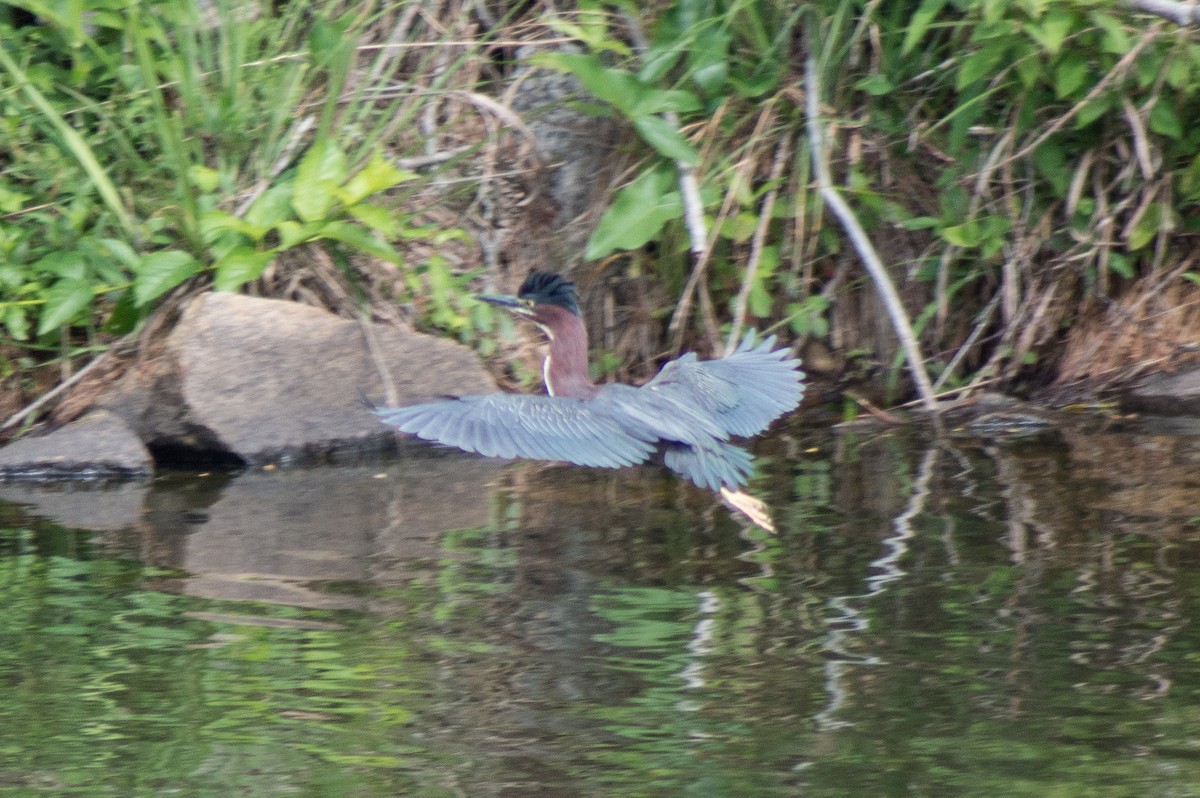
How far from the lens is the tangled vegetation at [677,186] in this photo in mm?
5734

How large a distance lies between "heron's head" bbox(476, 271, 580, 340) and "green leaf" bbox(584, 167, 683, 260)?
0.46m

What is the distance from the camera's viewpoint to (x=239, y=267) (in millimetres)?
5594

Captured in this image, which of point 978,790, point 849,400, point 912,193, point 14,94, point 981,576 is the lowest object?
point 978,790

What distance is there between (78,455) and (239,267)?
0.91 meters

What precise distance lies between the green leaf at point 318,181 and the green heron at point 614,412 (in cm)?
84

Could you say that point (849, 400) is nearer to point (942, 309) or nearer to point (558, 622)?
point (942, 309)

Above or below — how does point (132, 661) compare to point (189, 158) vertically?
below

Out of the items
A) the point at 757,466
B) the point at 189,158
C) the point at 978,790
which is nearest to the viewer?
the point at 978,790

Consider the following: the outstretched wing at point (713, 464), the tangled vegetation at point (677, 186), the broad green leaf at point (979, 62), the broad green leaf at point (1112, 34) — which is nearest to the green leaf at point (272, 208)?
the tangled vegetation at point (677, 186)

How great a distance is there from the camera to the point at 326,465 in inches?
217

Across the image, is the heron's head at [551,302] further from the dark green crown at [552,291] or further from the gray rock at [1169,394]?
the gray rock at [1169,394]

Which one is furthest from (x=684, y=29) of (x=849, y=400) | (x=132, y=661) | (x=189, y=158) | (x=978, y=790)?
(x=978, y=790)

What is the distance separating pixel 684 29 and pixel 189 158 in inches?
82.6

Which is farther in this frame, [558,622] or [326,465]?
[326,465]
